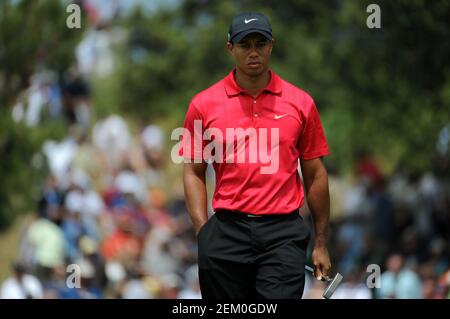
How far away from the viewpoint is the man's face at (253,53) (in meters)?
4.75

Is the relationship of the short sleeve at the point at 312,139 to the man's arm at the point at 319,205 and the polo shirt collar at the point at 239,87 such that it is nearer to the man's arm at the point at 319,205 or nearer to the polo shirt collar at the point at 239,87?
the man's arm at the point at 319,205

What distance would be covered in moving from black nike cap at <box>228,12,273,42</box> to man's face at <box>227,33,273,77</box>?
2 centimetres

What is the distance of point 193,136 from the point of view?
4.88m

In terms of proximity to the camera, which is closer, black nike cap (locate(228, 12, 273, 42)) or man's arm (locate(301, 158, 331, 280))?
black nike cap (locate(228, 12, 273, 42))

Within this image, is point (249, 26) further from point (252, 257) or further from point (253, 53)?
point (252, 257)

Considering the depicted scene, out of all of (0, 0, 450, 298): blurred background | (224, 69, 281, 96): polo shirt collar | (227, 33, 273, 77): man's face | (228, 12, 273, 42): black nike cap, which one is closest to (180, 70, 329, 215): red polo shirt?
(224, 69, 281, 96): polo shirt collar

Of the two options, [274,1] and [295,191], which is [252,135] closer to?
[295,191]

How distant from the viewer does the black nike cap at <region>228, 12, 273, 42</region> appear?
470 centimetres

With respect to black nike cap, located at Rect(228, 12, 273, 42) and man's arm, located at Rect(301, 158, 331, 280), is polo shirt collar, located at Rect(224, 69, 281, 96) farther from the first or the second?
man's arm, located at Rect(301, 158, 331, 280)

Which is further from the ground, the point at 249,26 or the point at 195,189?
the point at 249,26

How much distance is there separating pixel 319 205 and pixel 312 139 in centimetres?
32

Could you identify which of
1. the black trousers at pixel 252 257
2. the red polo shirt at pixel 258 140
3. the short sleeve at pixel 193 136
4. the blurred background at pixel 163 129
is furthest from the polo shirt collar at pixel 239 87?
the blurred background at pixel 163 129

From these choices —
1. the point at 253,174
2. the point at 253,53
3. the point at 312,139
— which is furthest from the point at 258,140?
the point at 253,53

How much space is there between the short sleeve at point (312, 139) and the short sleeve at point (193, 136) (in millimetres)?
467
